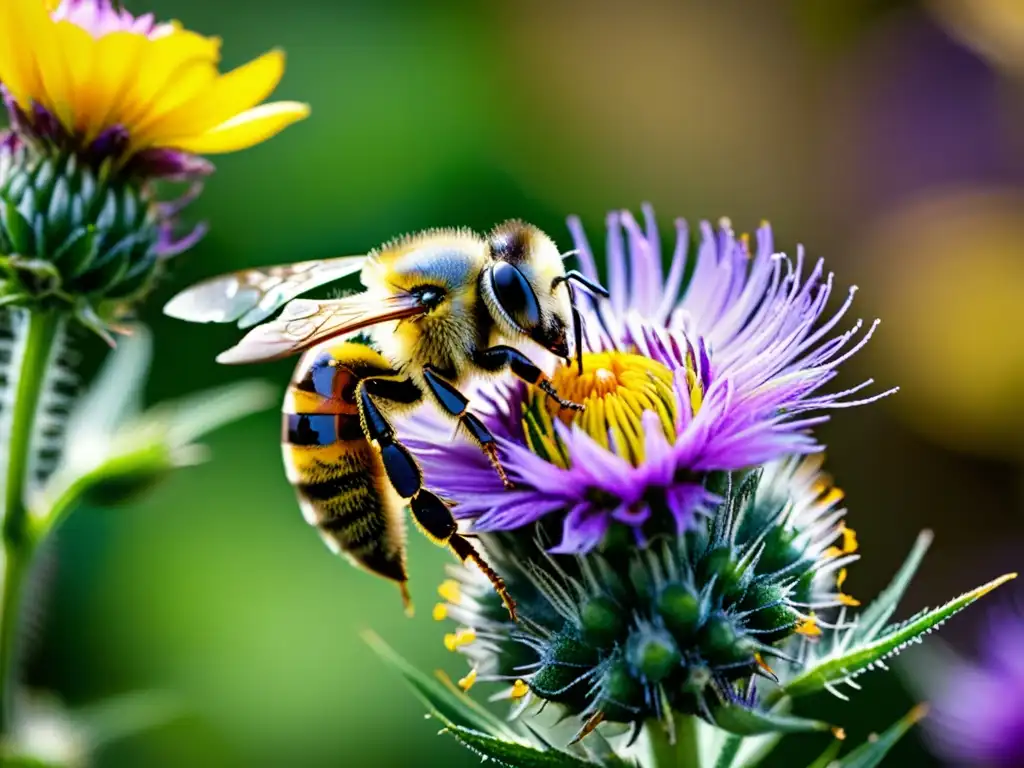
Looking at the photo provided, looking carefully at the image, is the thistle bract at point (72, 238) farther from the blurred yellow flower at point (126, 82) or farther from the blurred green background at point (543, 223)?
the blurred green background at point (543, 223)

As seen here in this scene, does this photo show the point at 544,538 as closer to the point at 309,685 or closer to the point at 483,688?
the point at 483,688

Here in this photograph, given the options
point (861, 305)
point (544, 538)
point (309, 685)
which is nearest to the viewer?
point (544, 538)

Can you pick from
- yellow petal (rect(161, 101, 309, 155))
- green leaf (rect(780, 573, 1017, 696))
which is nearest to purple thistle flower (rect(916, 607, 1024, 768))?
green leaf (rect(780, 573, 1017, 696))

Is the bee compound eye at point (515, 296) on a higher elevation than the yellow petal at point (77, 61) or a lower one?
lower

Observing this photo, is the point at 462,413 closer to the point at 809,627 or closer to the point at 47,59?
the point at 809,627

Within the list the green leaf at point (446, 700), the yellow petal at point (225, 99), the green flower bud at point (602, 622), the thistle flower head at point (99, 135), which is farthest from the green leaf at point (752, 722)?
the yellow petal at point (225, 99)

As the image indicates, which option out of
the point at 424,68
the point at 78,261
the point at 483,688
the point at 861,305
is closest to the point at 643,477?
the point at 78,261

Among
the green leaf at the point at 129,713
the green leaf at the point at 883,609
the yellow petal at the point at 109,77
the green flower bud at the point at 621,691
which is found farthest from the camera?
the green leaf at the point at 129,713
